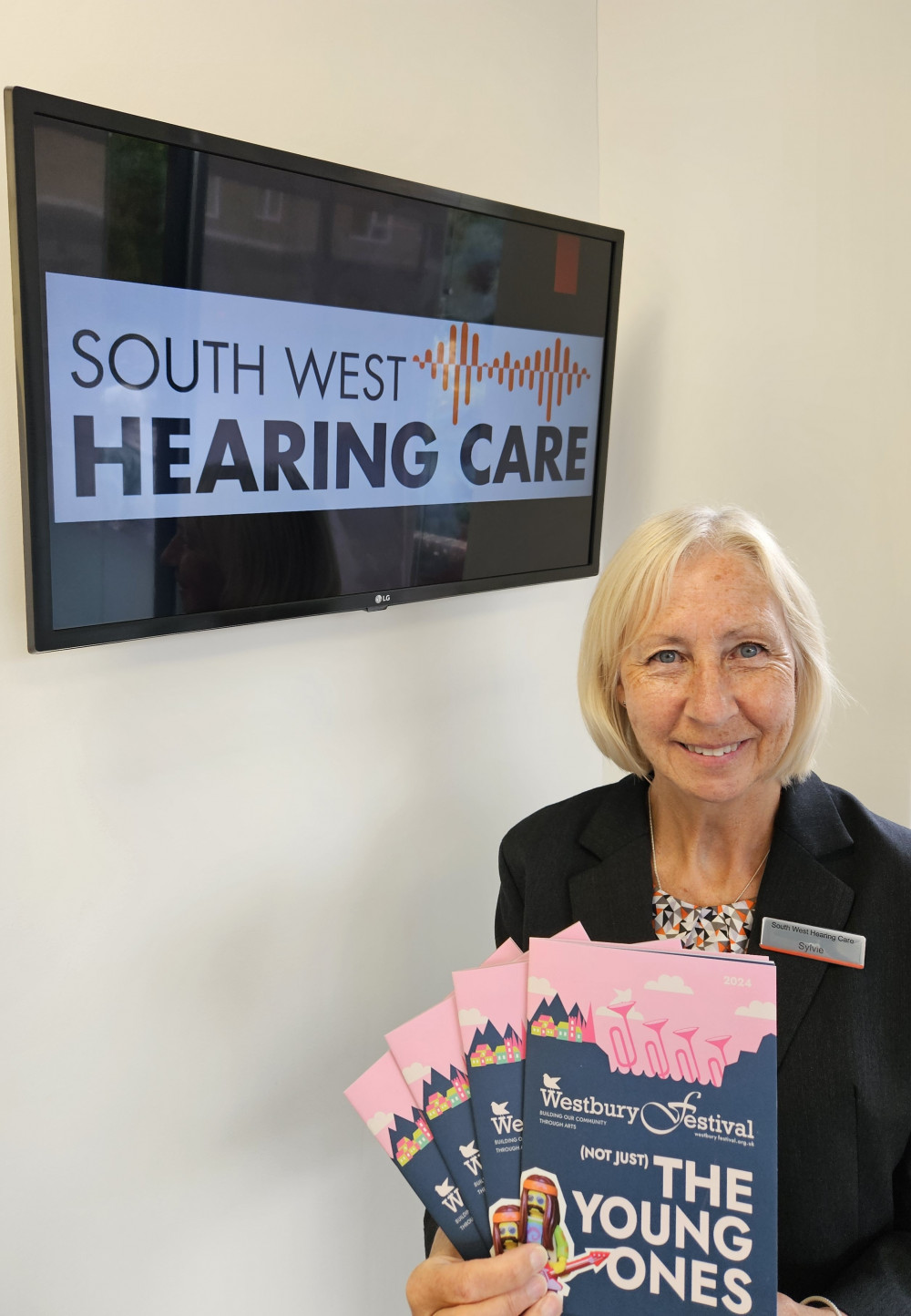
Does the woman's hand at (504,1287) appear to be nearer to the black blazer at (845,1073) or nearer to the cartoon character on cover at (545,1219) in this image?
the cartoon character on cover at (545,1219)

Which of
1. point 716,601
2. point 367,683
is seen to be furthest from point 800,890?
point 367,683

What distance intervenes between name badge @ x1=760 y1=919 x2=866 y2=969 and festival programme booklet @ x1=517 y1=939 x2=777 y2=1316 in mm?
287

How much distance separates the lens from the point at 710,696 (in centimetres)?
145

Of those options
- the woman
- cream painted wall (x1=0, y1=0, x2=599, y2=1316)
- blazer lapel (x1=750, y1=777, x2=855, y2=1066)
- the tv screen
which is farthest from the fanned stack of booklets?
the tv screen

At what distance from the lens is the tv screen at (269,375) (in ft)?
4.33

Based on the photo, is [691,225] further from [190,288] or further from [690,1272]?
[690,1272]

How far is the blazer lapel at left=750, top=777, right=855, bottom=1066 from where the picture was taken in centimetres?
141

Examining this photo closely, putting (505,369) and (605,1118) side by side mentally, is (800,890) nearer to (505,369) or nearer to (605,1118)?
(605,1118)

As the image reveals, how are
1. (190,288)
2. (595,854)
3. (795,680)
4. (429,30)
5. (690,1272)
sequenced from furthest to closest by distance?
(429,30), (595,854), (795,680), (190,288), (690,1272)

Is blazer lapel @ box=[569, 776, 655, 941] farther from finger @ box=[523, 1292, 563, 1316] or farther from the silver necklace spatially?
finger @ box=[523, 1292, 563, 1316]

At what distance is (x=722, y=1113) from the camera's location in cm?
116

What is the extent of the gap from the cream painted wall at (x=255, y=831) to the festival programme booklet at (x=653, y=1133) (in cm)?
70

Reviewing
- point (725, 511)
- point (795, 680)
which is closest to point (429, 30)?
point (725, 511)

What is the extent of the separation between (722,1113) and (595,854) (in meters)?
0.52
